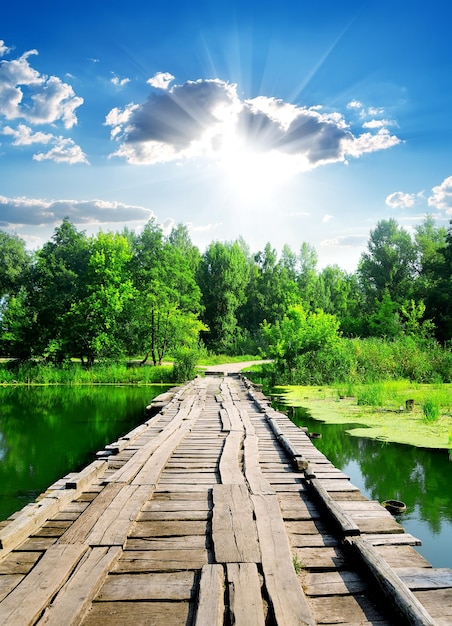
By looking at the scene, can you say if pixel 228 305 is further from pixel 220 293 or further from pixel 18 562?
pixel 18 562

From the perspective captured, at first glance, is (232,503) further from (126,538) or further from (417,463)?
(417,463)

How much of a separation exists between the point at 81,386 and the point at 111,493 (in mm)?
17673

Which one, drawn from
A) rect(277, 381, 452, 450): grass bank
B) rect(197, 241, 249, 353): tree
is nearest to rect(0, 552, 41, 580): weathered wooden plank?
rect(277, 381, 452, 450): grass bank

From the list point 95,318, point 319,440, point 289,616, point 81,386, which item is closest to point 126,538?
point 289,616

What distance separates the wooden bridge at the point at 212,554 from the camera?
7.71 feet

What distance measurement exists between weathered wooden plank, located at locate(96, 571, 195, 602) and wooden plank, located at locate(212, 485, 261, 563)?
0.27 m

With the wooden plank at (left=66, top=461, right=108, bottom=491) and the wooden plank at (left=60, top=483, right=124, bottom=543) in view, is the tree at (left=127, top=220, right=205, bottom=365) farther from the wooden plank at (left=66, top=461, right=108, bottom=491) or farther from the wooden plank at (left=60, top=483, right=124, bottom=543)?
the wooden plank at (left=60, top=483, right=124, bottom=543)

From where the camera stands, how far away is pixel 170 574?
9.09 ft

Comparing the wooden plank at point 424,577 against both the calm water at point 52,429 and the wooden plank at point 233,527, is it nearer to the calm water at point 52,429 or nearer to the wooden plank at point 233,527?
the wooden plank at point 233,527

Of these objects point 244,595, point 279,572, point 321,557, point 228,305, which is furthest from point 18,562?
point 228,305

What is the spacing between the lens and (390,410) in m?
11.7

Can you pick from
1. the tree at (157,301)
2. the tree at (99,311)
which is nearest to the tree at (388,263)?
the tree at (157,301)

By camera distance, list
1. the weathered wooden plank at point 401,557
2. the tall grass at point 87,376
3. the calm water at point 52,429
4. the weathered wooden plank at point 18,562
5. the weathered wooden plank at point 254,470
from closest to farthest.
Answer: the weathered wooden plank at point 18,562
the weathered wooden plank at point 401,557
the weathered wooden plank at point 254,470
the calm water at point 52,429
the tall grass at point 87,376

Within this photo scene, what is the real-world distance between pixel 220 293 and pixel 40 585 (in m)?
36.8
